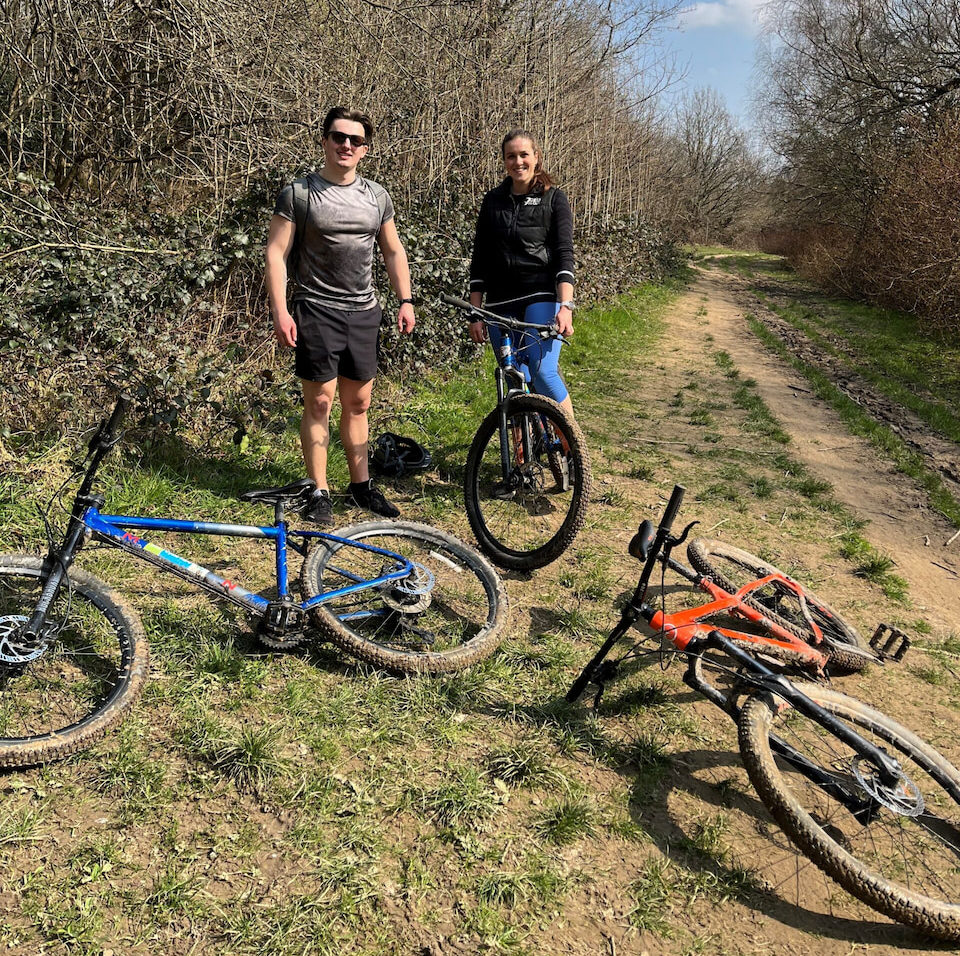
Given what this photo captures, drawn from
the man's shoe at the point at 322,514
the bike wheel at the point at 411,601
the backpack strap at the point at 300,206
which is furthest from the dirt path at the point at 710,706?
the backpack strap at the point at 300,206

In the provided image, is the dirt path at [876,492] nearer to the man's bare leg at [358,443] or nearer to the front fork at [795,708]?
the front fork at [795,708]

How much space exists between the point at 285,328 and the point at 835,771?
9.88 ft

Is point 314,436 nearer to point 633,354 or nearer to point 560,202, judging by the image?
point 560,202

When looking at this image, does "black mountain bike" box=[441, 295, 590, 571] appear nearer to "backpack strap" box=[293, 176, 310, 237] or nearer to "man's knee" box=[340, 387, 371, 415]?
"man's knee" box=[340, 387, 371, 415]

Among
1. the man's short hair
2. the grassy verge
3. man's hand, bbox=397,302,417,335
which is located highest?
the man's short hair

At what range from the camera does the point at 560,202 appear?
448 centimetres

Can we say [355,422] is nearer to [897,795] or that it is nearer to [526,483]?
[526,483]

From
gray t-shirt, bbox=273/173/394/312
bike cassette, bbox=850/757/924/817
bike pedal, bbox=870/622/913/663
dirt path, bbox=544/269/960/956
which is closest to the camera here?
dirt path, bbox=544/269/960/956

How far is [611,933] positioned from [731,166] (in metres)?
50.4

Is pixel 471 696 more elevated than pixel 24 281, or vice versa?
pixel 24 281

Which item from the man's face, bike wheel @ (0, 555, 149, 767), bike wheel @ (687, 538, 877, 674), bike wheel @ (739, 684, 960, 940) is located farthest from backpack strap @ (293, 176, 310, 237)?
bike wheel @ (739, 684, 960, 940)

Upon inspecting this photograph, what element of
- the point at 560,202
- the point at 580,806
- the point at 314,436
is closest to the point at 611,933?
the point at 580,806

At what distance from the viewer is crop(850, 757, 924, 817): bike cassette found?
2348 mm

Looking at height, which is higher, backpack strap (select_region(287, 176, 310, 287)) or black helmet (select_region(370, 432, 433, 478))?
backpack strap (select_region(287, 176, 310, 287))
